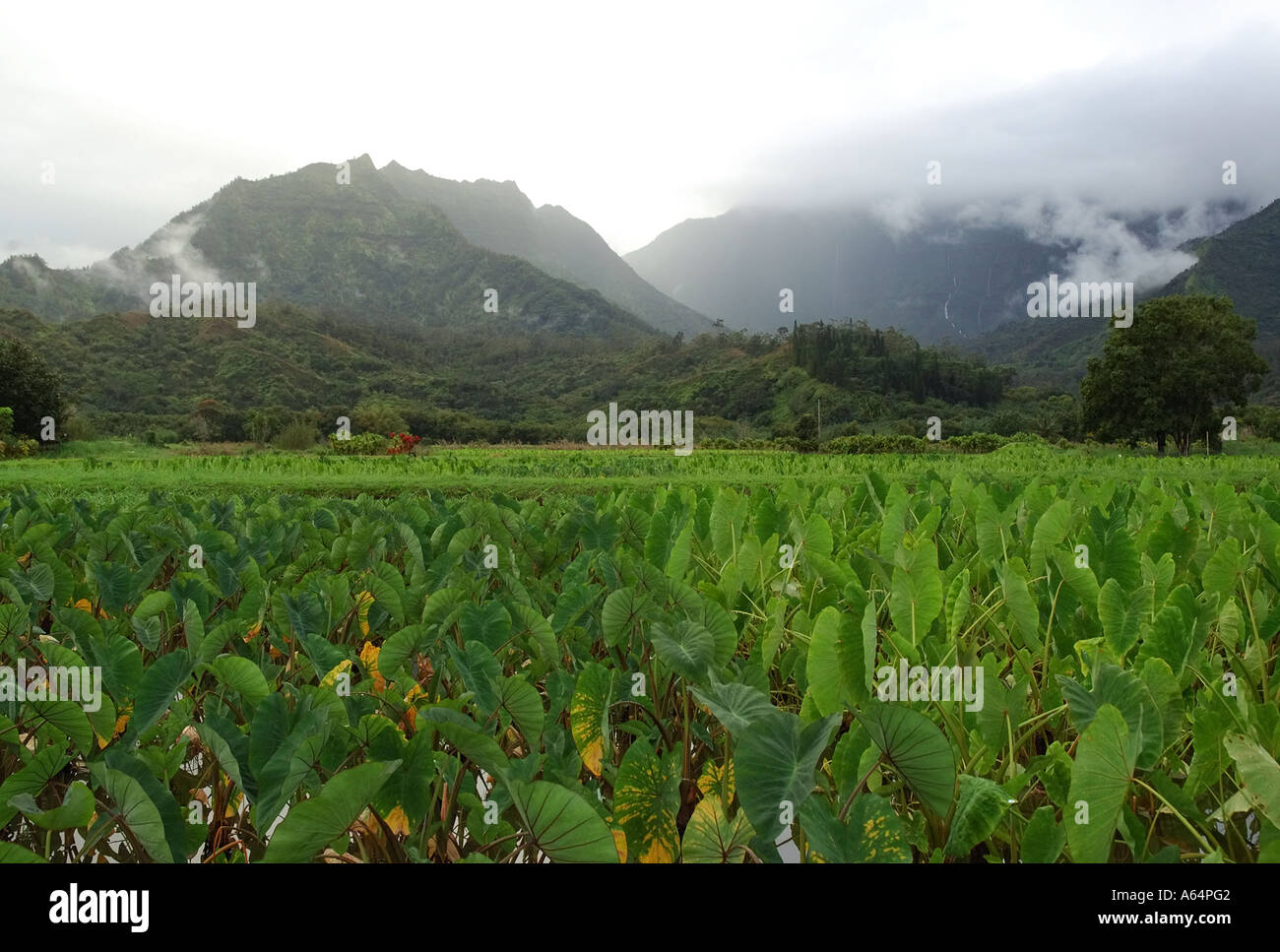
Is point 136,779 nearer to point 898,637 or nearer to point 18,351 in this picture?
point 898,637

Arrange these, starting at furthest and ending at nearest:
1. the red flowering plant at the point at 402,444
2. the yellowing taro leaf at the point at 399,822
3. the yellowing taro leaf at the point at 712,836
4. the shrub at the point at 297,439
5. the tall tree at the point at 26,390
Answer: the tall tree at the point at 26,390
the shrub at the point at 297,439
the red flowering plant at the point at 402,444
the yellowing taro leaf at the point at 399,822
the yellowing taro leaf at the point at 712,836

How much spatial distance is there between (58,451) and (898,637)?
22844mm

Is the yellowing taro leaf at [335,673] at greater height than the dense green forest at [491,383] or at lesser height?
lesser

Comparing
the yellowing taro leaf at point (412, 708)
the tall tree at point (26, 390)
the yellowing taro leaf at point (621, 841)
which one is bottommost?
the yellowing taro leaf at point (621, 841)

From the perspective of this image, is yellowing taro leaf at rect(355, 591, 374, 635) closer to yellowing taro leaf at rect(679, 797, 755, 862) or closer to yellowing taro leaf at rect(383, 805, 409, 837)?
yellowing taro leaf at rect(383, 805, 409, 837)

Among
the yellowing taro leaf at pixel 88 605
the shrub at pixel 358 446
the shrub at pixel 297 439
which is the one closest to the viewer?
the yellowing taro leaf at pixel 88 605

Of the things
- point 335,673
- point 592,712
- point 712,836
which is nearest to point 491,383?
point 335,673

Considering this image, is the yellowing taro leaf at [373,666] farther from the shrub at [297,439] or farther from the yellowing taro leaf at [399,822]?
the shrub at [297,439]

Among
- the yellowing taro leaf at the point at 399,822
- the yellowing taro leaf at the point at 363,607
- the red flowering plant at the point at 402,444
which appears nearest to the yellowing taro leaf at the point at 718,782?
the yellowing taro leaf at the point at 399,822

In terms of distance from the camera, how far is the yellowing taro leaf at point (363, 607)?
1635 mm

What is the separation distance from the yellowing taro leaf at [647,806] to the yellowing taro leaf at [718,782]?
0.32 feet

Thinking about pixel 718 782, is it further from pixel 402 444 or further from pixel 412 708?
pixel 402 444

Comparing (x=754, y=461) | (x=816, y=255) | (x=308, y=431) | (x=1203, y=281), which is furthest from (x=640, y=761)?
(x=816, y=255)

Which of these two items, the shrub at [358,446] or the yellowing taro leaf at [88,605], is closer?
the yellowing taro leaf at [88,605]
